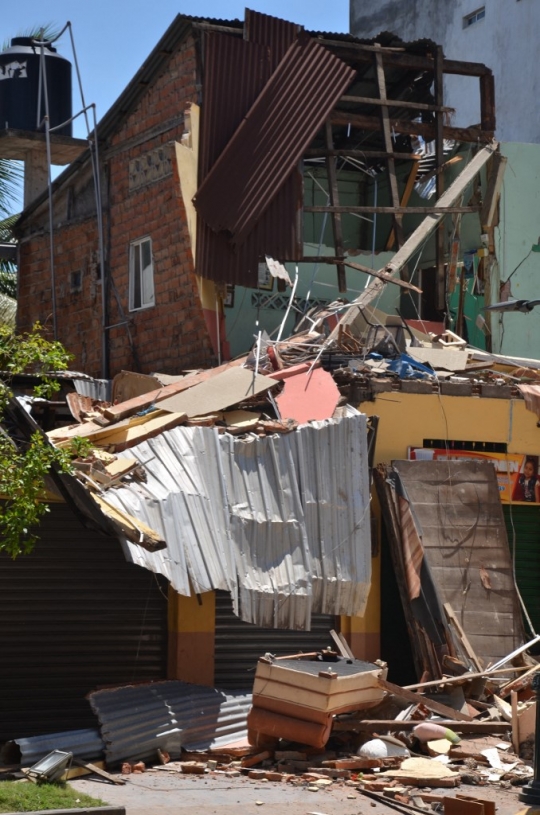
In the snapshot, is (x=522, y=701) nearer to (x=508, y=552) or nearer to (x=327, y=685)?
(x=508, y=552)

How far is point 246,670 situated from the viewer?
14055 mm

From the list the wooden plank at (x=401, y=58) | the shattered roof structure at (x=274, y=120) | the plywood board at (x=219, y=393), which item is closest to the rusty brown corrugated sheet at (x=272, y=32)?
the shattered roof structure at (x=274, y=120)

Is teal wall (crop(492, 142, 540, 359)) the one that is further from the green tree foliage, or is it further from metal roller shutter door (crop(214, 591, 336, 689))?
the green tree foliage

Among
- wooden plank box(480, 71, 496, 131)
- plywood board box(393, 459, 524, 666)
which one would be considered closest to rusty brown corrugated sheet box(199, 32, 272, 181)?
wooden plank box(480, 71, 496, 131)

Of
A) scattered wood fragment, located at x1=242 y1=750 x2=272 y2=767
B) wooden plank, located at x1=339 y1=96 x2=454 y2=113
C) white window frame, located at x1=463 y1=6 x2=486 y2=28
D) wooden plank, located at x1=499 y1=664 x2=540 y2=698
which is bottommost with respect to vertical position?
scattered wood fragment, located at x1=242 y1=750 x2=272 y2=767

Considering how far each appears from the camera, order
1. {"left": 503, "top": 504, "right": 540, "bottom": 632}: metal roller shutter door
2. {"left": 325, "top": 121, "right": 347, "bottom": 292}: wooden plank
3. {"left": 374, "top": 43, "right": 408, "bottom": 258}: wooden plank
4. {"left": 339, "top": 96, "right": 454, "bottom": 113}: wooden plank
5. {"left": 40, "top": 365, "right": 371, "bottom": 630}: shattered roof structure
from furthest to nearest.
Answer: {"left": 374, "top": 43, "right": 408, "bottom": 258}: wooden plank < {"left": 339, "top": 96, "right": 454, "bottom": 113}: wooden plank < {"left": 325, "top": 121, "right": 347, "bottom": 292}: wooden plank < {"left": 503, "top": 504, "right": 540, "bottom": 632}: metal roller shutter door < {"left": 40, "top": 365, "right": 371, "bottom": 630}: shattered roof structure

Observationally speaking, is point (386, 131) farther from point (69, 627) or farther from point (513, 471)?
point (69, 627)

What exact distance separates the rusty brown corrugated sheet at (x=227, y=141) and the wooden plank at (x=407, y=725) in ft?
25.3

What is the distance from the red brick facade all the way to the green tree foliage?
6.97 meters

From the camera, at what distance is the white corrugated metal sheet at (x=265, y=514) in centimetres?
1214

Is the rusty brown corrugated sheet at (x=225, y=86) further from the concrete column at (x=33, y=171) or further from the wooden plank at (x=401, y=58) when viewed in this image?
the concrete column at (x=33, y=171)

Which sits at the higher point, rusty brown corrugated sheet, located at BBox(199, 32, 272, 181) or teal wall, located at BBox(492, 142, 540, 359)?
rusty brown corrugated sheet, located at BBox(199, 32, 272, 181)

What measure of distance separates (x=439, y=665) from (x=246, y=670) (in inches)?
88.1

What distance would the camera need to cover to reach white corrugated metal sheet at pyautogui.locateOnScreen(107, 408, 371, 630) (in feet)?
39.8
